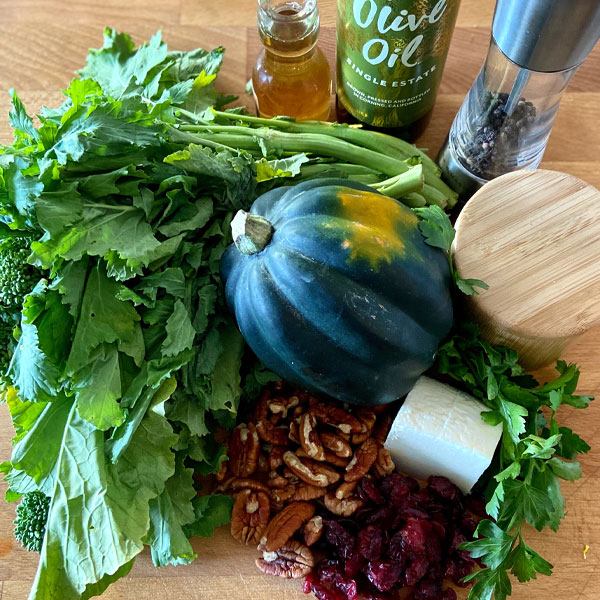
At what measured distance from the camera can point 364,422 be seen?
42.9 inches

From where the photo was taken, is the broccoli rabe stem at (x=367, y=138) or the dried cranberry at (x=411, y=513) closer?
the dried cranberry at (x=411, y=513)

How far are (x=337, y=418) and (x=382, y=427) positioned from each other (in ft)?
0.27

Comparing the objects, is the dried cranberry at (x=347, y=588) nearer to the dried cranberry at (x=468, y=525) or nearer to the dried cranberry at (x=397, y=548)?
the dried cranberry at (x=397, y=548)

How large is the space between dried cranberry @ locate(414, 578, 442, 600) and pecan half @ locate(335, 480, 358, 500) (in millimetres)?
167

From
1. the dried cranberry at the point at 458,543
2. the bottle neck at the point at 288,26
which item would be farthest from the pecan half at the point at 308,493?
the bottle neck at the point at 288,26

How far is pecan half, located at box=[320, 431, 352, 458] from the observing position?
106cm

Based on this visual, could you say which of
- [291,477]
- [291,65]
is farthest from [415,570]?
[291,65]

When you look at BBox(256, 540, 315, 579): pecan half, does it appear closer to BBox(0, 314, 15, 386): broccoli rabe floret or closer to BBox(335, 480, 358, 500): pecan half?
BBox(335, 480, 358, 500): pecan half

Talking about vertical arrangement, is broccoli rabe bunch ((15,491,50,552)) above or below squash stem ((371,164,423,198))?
below

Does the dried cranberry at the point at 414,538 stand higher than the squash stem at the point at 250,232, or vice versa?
the squash stem at the point at 250,232

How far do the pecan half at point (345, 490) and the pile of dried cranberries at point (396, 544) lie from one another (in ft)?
0.04

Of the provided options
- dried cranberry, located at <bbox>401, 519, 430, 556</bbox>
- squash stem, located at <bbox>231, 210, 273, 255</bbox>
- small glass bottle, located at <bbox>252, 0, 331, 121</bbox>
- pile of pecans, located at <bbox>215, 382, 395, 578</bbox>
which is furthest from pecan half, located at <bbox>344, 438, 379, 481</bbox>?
small glass bottle, located at <bbox>252, 0, 331, 121</bbox>

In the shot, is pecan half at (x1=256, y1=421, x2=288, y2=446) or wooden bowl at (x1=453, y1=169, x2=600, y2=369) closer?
wooden bowl at (x1=453, y1=169, x2=600, y2=369)

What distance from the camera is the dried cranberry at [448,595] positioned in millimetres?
990
